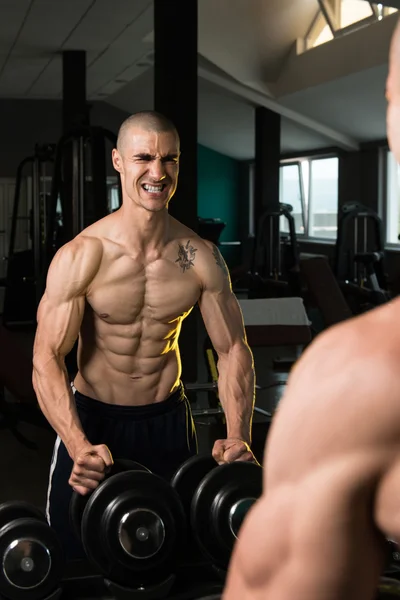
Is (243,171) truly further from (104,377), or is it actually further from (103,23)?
(104,377)

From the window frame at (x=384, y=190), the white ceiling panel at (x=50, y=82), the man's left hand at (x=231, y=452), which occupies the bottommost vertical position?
the man's left hand at (x=231, y=452)

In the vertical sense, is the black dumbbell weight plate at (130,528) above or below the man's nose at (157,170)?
below

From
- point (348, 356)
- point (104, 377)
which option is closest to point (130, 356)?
point (104, 377)

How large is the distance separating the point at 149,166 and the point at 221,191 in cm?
1247

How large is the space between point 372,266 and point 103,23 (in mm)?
3246

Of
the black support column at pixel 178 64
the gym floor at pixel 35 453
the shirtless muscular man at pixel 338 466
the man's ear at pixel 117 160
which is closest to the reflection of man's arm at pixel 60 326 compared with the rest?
the man's ear at pixel 117 160

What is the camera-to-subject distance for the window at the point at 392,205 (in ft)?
32.5

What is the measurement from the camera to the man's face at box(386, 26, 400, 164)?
0.56 m

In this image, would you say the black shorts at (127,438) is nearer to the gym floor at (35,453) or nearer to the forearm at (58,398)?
the forearm at (58,398)

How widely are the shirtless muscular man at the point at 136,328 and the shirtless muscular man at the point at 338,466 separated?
1384mm

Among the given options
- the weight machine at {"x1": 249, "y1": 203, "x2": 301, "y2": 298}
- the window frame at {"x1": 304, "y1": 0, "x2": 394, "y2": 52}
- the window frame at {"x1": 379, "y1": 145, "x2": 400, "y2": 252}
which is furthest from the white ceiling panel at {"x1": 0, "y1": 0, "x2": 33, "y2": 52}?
the window frame at {"x1": 379, "y1": 145, "x2": 400, "y2": 252}

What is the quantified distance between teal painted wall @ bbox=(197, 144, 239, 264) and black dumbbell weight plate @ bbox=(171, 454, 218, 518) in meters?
12.2

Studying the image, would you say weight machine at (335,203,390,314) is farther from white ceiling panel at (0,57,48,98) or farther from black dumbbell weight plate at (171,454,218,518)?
black dumbbell weight plate at (171,454,218,518)

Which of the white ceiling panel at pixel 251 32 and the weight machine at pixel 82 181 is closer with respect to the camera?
the weight machine at pixel 82 181
